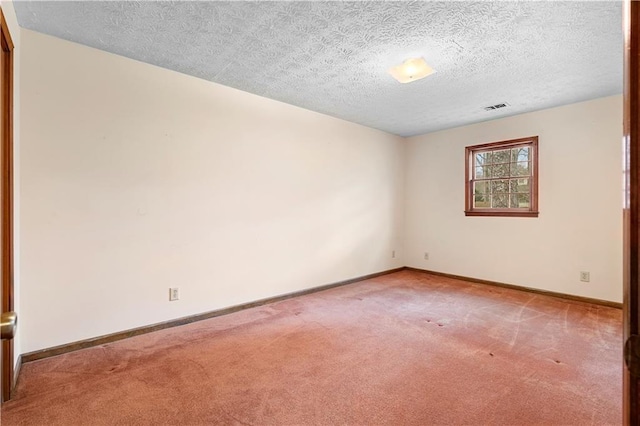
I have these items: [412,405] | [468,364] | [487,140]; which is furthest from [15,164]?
[487,140]

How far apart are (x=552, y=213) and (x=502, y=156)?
1077 millimetres

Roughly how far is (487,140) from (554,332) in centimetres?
287

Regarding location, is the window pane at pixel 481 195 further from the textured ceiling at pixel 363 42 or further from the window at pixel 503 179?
the textured ceiling at pixel 363 42

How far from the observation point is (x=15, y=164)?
6.98 ft

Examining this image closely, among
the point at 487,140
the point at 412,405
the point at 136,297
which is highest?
the point at 487,140

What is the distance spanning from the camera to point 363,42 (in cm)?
244

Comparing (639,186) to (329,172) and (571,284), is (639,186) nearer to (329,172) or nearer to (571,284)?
(329,172)

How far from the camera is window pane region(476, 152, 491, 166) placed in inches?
187

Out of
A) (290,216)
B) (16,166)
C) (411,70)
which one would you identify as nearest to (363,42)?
(411,70)

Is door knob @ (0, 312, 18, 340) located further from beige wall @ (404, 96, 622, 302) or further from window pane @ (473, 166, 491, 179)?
window pane @ (473, 166, 491, 179)

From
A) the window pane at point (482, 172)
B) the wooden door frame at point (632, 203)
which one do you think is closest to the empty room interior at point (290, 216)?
the window pane at point (482, 172)

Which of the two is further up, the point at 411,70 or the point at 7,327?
the point at 411,70

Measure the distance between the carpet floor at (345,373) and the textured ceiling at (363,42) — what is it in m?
2.49

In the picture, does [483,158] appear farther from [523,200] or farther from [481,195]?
[523,200]
